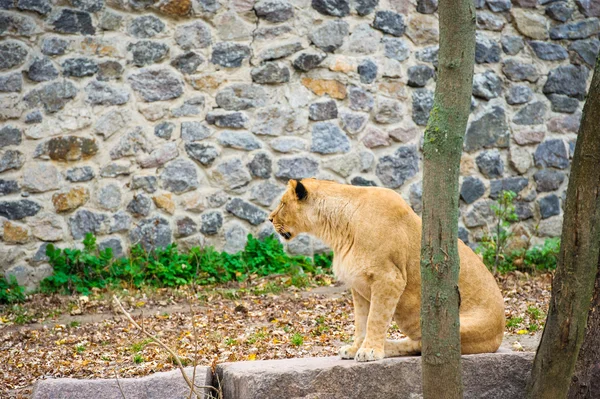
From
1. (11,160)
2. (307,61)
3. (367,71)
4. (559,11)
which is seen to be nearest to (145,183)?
(11,160)

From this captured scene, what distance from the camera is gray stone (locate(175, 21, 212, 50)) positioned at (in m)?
8.41

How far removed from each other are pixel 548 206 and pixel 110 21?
Result: 5.90m

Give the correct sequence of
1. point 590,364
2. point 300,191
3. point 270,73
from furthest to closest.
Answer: point 270,73, point 300,191, point 590,364

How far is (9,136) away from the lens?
25.8 ft

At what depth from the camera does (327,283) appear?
8.26 meters

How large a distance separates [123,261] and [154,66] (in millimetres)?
2193

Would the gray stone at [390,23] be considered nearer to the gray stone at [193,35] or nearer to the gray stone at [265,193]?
the gray stone at [193,35]

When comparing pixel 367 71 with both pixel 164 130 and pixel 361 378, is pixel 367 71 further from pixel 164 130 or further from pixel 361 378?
pixel 361 378

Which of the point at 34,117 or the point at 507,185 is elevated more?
the point at 34,117

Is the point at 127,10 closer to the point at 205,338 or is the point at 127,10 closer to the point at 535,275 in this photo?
the point at 205,338

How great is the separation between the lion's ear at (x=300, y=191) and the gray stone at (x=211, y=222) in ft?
12.0

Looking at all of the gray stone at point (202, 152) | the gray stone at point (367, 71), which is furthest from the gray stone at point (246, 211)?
the gray stone at point (367, 71)

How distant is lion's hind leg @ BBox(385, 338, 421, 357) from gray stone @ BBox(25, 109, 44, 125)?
502 centimetres

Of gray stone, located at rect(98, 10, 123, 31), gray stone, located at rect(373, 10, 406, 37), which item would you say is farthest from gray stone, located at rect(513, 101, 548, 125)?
gray stone, located at rect(98, 10, 123, 31)
